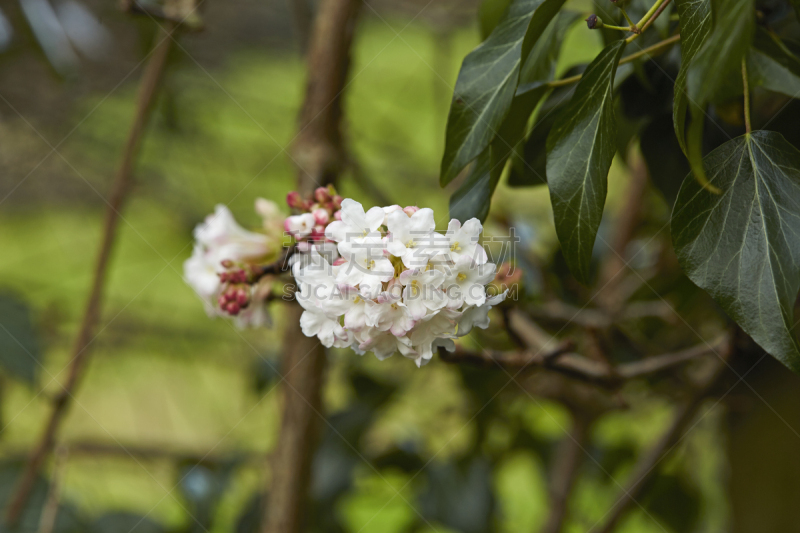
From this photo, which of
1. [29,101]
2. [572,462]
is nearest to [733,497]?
[572,462]

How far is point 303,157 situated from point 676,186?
52cm

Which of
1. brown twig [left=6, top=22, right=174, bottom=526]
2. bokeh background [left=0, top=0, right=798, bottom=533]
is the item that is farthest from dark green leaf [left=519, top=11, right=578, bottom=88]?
brown twig [left=6, top=22, right=174, bottom=526]

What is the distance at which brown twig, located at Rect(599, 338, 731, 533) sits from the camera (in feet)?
2.77

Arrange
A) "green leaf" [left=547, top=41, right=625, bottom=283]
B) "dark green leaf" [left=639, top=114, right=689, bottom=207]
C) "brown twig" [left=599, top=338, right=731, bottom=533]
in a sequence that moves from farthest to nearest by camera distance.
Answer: "brown twig" [left=599, top=338, right=731, bottom=533], "dark green leaf" [left=639, top=114, right=689, bottom=207], "green leaf" [left=547, top=41, right=625, bottom=283]

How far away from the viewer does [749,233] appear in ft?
1.31

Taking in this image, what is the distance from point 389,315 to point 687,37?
0.93 feet

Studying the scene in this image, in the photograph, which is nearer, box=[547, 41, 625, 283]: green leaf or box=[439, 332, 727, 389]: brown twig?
box=[547, 41, 625, 283]: green leaf

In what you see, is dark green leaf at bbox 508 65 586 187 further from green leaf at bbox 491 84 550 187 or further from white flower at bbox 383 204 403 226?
white flower at bbox 383 204 403 226

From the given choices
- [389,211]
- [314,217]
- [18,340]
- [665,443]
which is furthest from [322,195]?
[18,340]

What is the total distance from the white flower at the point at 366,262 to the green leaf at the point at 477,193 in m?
0.09

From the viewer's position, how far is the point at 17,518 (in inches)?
44.4

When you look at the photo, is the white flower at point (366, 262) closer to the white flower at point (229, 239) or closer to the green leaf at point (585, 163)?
the green leaf at point (585, 163)

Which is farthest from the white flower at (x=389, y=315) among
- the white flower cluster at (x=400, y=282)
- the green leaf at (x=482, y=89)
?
the green leaf at (x=482, y=89)

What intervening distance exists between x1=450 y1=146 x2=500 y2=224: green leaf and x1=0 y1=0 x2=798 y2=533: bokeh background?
18.7 inches
